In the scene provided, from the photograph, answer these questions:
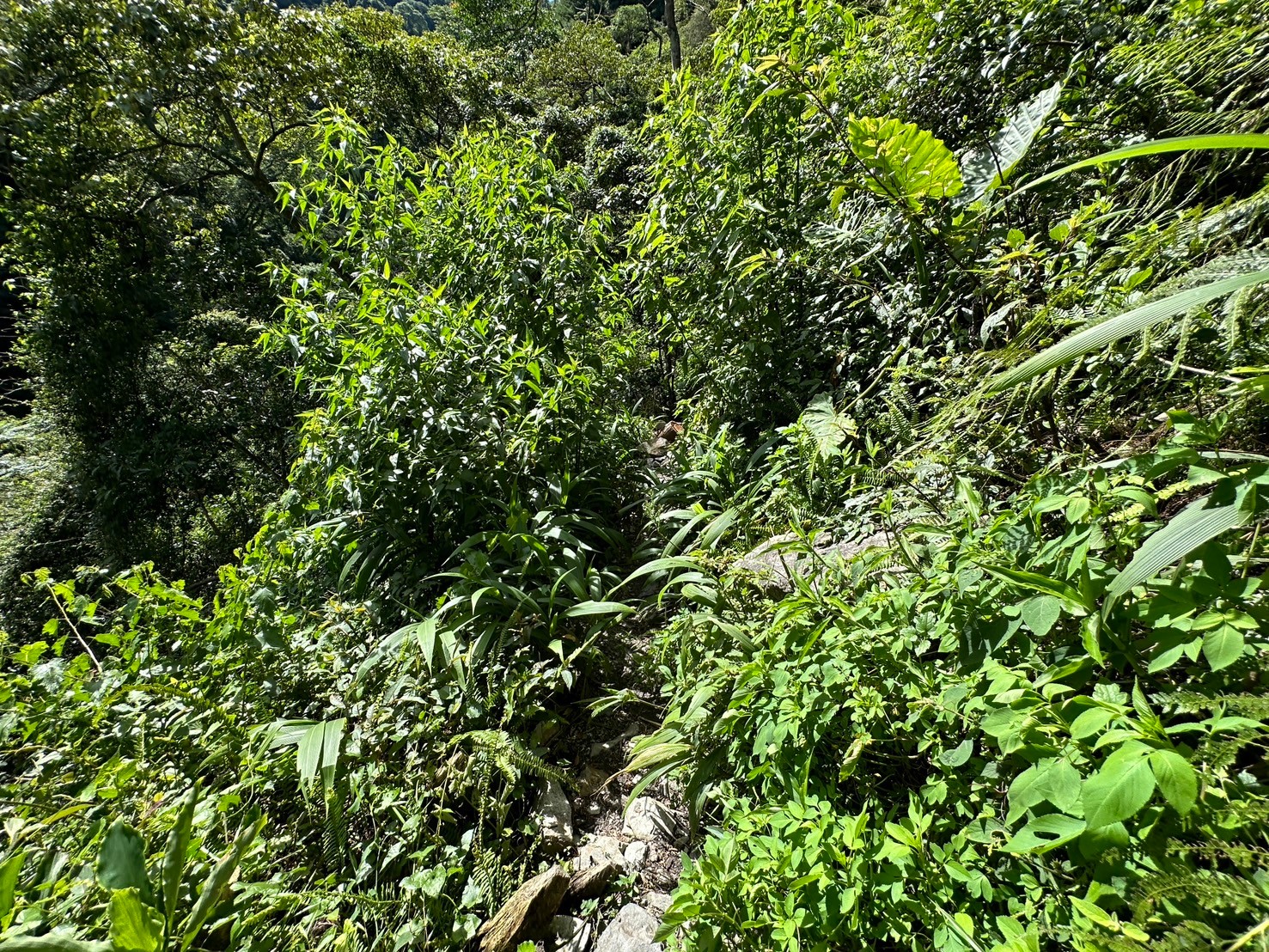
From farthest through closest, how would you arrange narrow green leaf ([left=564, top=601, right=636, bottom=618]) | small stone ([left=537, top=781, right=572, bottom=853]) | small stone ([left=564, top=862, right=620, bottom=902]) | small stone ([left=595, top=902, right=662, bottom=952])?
narrow green leaf ([left=564, top=601, right=636, bottom=618]), small stone ([left=537, top=781, right=572, bottom=853]), small stone ([left=564, top=862, right=620, bottom=902]), small stone ([left=595, top=902, right=662, bottom=952])

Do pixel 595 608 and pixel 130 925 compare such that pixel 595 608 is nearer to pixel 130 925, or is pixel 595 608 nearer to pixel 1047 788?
pixel 130 925

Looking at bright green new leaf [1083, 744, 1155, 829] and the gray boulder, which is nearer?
bright green new leaf [1083, 744, 1155, 829]

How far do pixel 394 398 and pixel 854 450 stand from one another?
186 cm

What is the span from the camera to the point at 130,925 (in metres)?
0.81

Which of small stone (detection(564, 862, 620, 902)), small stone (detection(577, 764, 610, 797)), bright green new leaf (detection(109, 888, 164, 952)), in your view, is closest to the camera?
bright green new leaf (detection(109, 888, 164, 952))

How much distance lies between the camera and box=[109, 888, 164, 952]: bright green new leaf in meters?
0.80

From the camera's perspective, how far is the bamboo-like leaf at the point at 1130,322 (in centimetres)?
64

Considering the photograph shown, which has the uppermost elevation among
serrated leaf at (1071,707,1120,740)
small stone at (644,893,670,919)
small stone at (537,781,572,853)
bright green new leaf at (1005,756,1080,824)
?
serrated leaf at (1071,707,1120,740)

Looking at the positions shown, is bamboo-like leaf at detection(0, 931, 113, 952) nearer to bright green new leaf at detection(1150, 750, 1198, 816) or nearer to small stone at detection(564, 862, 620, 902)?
small stone at detection(564, 862, 620, 902)

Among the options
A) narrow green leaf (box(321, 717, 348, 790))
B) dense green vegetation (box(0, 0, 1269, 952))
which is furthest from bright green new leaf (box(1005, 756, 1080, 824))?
narrow green leaf (box(321, 717, 348, 790))

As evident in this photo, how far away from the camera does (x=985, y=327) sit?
1.65 m

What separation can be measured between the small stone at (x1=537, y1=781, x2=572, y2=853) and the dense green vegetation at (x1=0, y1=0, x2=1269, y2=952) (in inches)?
1.2

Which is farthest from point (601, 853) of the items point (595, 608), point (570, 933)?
point (595, 608)

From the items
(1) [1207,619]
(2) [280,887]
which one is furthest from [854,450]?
(2) [280,887]
